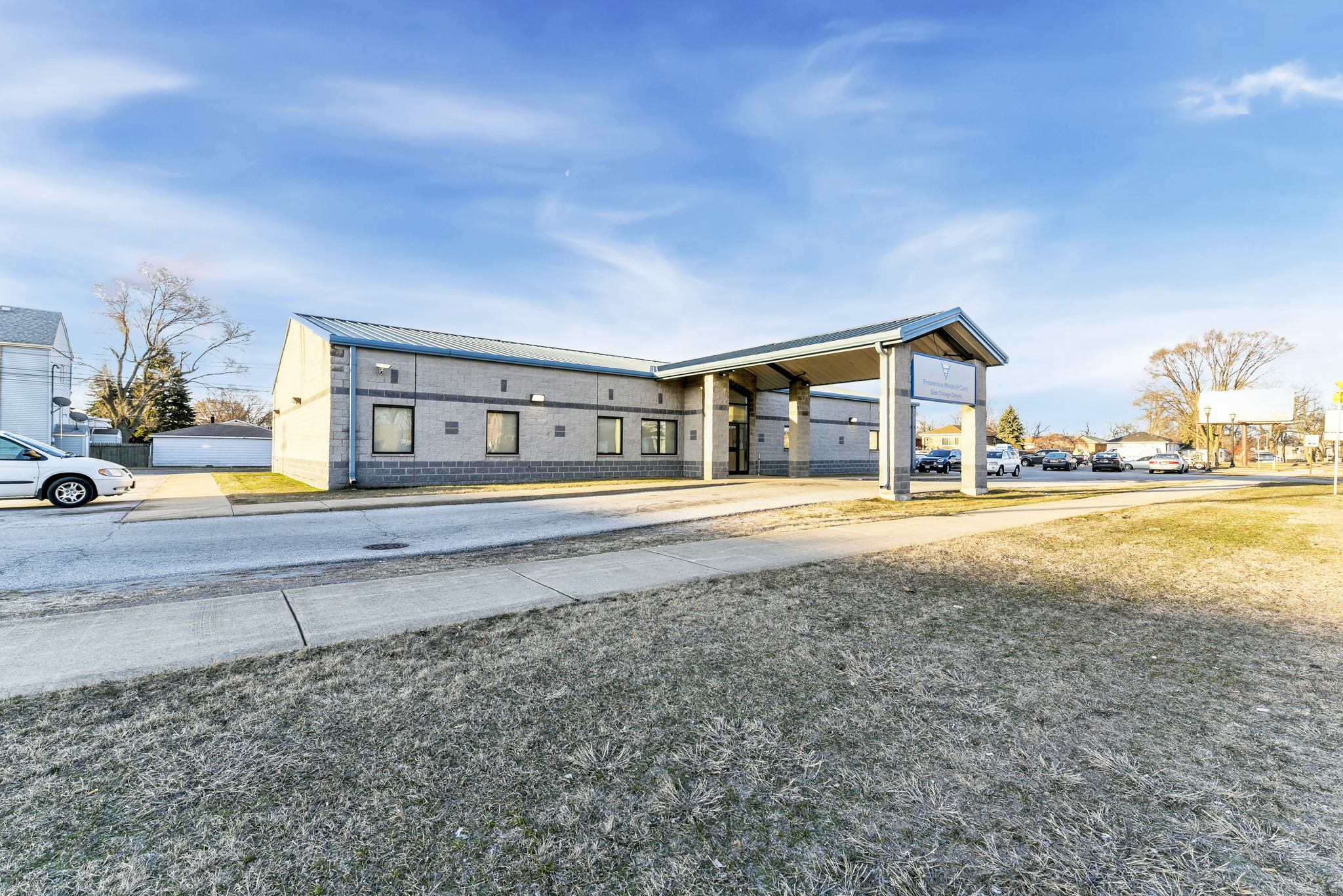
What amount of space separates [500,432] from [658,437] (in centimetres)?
695

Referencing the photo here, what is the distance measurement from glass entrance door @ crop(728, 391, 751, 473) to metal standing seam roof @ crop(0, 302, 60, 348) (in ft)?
113

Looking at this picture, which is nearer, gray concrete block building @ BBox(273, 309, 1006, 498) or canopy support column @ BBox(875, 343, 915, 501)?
canopy support column @ BBox(875, 343, 915, 501)

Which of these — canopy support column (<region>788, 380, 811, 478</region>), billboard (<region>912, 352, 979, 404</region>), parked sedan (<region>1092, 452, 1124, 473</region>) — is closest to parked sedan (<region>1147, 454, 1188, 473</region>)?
parked sedan (<region>1092, 452, 1124, 473</region>)

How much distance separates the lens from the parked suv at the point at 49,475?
38.9 ft

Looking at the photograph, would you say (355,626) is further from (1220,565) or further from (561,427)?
(561,427)

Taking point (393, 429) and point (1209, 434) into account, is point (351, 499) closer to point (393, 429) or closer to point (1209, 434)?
point (393, 429)

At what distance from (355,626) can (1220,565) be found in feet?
32.7

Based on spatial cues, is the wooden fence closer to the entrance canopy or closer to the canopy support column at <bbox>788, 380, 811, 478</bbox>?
the entrance canopy

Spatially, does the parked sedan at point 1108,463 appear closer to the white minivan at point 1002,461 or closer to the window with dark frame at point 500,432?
the white minivan at point 1002,461

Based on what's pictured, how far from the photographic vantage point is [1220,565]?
7441 mm

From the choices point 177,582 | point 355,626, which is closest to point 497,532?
point 177,582

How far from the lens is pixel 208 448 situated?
36156 millimetres

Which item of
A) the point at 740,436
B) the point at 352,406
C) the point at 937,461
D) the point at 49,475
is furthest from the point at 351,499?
the point at 937,461

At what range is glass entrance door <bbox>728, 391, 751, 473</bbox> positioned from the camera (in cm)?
2692
